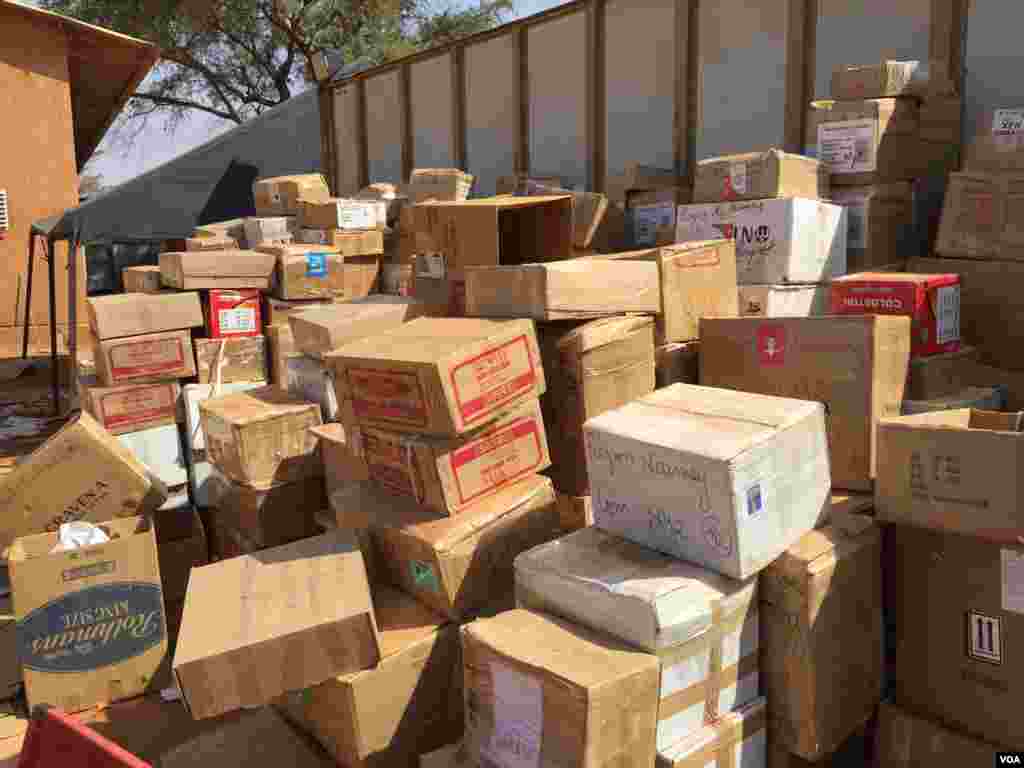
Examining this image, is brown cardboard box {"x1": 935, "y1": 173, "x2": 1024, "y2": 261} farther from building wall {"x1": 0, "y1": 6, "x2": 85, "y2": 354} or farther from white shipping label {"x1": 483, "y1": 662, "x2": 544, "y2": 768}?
building wall {"x1": 0, "y1": 6, "x2": 85, "y2": 354}

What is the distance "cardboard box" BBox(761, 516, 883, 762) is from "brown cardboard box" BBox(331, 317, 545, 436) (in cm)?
98

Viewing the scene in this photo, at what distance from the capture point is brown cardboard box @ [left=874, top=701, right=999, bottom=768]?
2271 mm

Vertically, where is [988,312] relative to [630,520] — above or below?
above

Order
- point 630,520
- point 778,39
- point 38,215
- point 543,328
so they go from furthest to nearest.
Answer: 1. point 38,215
2. point 778,39
3. point 543,328
4. point 630,520

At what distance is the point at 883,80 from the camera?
4344 mm

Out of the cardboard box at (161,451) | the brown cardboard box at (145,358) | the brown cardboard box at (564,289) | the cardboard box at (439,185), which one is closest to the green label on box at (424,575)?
Result: the brown cardboard box at (564,289)

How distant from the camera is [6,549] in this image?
137 inches

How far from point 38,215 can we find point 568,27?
631 centimetres

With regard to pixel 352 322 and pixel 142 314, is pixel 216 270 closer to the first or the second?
pixel 142 314

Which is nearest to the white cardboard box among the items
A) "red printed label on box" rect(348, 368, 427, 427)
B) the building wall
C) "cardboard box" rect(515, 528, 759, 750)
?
"cardboard box" rect(515, 528, 759, 750)

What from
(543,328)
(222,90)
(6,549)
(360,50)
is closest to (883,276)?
(543,328)

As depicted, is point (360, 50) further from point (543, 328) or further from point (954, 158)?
point (543, 328)

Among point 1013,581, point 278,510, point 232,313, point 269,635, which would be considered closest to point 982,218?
point 1013,581

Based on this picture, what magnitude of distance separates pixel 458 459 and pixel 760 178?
2290 millimetres
